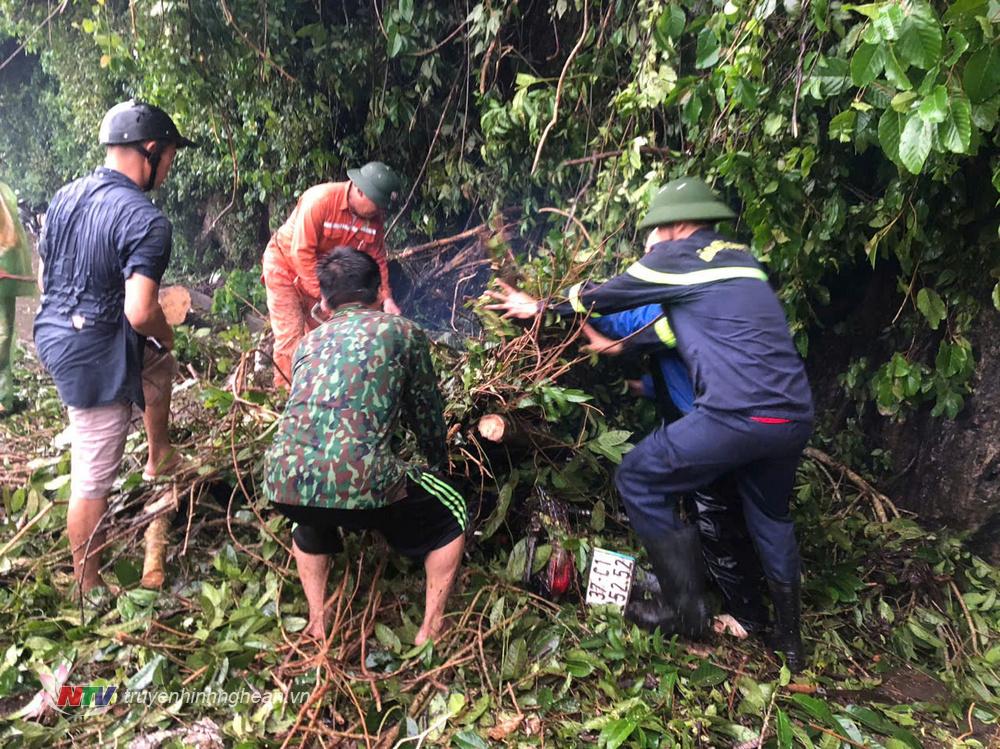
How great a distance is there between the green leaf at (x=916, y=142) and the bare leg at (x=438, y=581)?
2015 millimetres

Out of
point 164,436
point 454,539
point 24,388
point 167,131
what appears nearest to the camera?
point 454,539

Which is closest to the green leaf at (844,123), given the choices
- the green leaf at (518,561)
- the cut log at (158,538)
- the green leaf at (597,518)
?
the green leaf at (597,518)

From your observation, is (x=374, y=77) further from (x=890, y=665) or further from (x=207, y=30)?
(x=890, y=665)

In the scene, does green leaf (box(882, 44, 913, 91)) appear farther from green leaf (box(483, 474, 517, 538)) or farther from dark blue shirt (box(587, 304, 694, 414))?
green leaf (box(483, 474, 517, 538))

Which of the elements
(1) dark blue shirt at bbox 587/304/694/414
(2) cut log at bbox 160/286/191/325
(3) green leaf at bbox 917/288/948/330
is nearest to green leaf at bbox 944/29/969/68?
(1) dark blue shirt at bbox 587/304/694/414

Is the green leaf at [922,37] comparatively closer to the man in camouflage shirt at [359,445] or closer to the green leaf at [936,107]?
the green leaf at [936,107]

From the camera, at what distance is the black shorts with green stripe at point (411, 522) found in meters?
2.24

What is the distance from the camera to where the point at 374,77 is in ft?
17.7

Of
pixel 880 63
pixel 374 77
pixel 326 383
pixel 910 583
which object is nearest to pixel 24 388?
pixel 374 77

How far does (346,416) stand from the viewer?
2137 millimetres

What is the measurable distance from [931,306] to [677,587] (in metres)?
1.93

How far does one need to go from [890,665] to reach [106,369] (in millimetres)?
3789

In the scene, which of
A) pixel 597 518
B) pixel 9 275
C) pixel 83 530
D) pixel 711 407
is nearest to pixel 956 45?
pixel 711 407

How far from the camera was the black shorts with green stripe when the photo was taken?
2.24 metres
